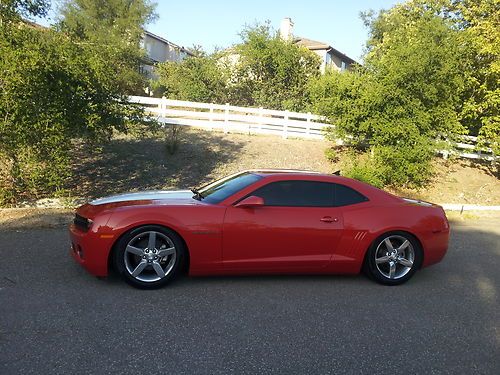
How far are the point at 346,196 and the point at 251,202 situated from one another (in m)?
1.24

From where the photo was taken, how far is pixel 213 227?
203 inches

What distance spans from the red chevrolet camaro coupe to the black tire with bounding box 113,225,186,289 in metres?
0.01

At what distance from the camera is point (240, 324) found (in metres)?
4.30

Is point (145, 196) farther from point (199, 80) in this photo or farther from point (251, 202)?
point (199, 80)

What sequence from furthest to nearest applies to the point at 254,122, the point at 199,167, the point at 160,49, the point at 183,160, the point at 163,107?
the point at 160,49 < the point at 254,122 < the point at 163,107 < the point at 183,160 < the point at 199,167

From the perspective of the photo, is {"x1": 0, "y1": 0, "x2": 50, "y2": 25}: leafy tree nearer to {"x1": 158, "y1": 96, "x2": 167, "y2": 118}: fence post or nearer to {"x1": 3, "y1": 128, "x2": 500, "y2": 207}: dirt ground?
{"x1": 3, "y1": 128, "x2": 500, "y2": 207}: dirt ground

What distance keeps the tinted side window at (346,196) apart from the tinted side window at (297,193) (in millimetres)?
76

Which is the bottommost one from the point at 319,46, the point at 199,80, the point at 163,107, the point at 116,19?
the point at 163,107

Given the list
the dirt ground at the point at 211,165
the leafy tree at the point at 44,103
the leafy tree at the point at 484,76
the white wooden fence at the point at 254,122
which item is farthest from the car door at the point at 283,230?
the white wooden fence at the point at 254,122

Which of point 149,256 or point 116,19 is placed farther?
point 116,19

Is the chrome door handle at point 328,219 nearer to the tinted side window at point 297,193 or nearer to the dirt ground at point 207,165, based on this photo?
the tinted side window at point 297,193

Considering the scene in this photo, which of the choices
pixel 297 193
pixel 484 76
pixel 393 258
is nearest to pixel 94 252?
pixel 297 193

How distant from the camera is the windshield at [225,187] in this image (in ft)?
18.1

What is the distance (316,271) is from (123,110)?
260 inches
